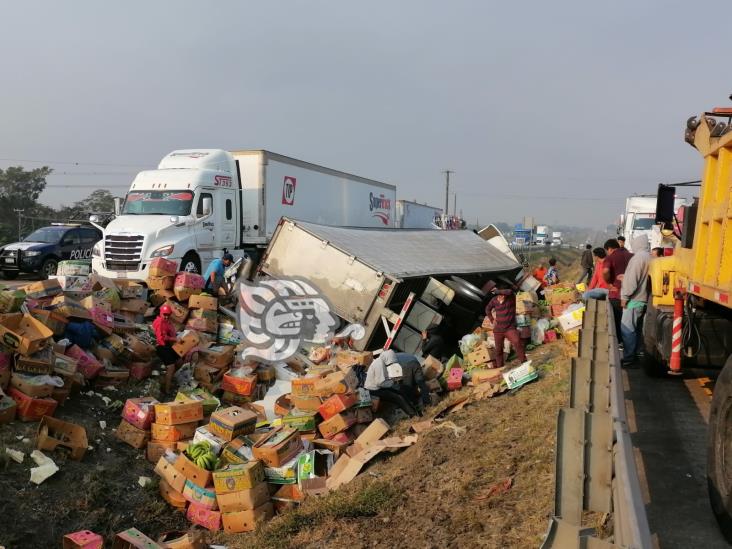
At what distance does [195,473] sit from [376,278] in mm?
5034

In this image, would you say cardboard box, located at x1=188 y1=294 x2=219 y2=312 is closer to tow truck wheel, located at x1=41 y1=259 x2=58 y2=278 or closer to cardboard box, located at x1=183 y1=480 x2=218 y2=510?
cardboard box, located at x1=183 y1=480 x2=218 y2=510

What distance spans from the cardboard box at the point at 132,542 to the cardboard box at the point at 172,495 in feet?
3.72

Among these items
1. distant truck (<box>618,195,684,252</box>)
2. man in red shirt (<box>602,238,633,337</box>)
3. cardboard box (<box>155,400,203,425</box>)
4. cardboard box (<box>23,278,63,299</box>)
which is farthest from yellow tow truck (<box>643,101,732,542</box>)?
distant truck (<box>618,195,684,252</box>)

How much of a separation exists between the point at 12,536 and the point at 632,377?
22.9 feet

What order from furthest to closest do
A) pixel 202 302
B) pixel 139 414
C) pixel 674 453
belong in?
pixel 202 302 < pixel 139 414 < pixel 674 453

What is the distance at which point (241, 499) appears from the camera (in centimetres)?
613

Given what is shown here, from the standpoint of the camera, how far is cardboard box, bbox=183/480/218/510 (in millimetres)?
6363

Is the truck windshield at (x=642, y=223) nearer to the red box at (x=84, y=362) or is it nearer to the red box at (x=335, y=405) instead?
the red box at (x=335, y=405)

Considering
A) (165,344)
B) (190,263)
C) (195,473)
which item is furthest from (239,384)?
(190,263)

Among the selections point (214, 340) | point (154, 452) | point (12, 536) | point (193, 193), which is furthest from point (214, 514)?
point (193, 193)

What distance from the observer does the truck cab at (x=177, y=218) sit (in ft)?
41.5

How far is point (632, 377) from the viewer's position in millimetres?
7445

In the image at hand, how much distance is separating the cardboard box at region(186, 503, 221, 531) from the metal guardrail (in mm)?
4164

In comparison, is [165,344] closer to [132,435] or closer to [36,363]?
[132,435]
